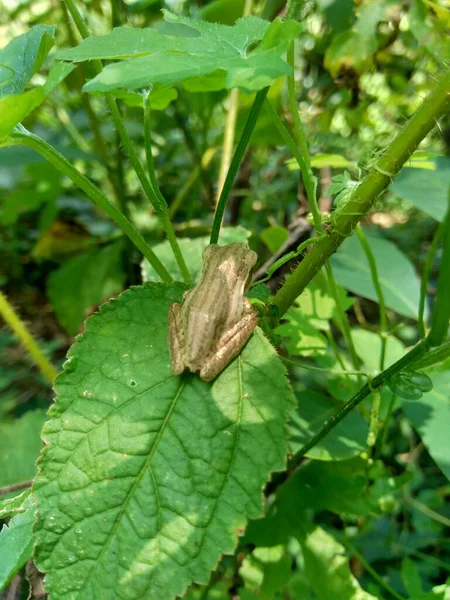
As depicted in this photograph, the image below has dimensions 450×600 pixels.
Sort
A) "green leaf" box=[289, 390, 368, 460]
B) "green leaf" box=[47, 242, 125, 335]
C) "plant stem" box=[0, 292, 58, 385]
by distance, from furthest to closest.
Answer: "green leaf" box=[47, 242, 125, 335] → "plant stem" box=[0, 292, 58, 385] → "green leaf" box=[289, 390, 368, 460]

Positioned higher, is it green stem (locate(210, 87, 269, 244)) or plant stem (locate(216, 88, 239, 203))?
green stem (locate(210, 87, 269, 244))

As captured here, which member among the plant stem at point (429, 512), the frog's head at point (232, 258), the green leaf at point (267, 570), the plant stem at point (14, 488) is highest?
the frog's head at point (232, 258)

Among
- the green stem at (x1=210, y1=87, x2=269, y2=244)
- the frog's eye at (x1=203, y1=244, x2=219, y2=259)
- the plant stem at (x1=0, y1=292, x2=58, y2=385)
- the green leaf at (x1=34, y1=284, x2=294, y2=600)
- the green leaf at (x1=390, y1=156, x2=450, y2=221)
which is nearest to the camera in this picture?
the green leaf at (x1=34, y1=284, x2=294, y2=600)

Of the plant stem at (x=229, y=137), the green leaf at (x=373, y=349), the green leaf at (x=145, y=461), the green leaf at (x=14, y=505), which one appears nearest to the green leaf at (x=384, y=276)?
the green leaf at (x=373, y=349)

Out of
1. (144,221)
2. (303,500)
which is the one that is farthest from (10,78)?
(144,221)

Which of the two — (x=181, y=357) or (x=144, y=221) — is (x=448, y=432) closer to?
(x=181, y=357)

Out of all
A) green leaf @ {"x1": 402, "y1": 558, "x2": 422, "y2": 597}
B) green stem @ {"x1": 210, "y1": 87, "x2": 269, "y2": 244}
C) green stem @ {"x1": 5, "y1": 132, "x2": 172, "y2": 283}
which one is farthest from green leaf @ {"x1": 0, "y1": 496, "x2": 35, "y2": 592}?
green leaf @ {"x1": 402, "y1": 558, "x2": 422, "y2": 597}

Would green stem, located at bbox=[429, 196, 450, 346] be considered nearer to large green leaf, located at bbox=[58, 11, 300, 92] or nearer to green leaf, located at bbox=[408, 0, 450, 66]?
large green leaf, located at bbox=[58, 11, 300, 92]

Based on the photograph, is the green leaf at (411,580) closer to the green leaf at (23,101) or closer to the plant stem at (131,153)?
the plant stem at (131,153)
